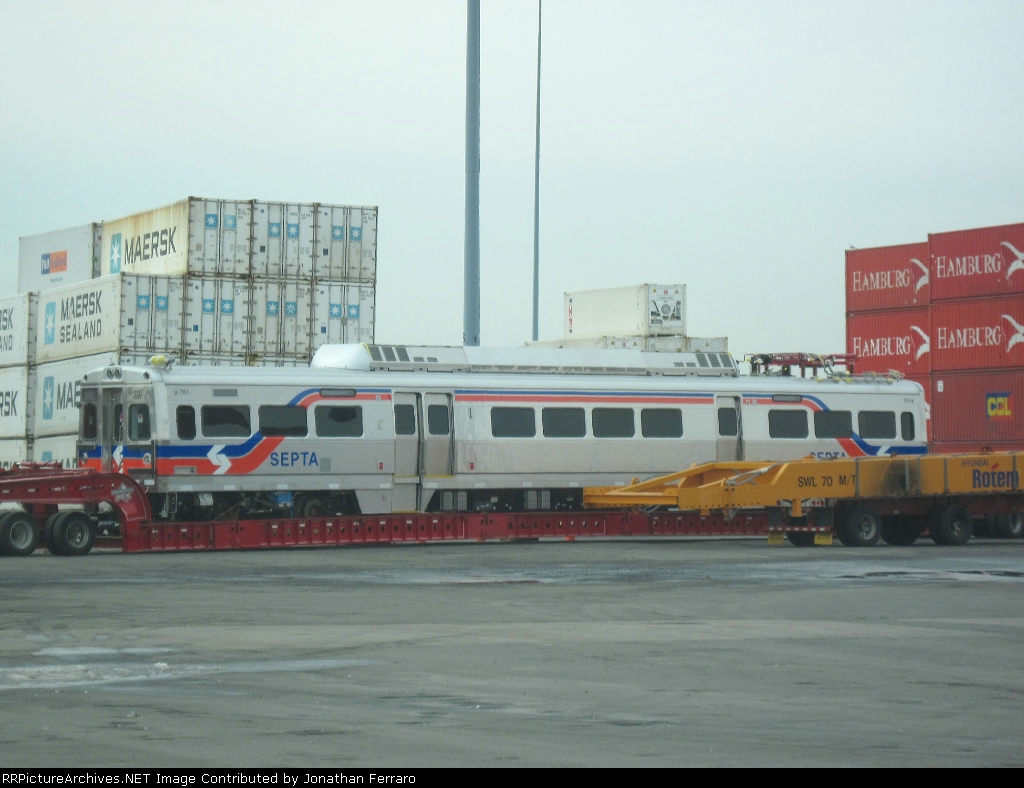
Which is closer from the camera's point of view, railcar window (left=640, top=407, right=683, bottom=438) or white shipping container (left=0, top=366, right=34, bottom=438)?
railcar window (left=640, top=407, right=683, bottom=438)

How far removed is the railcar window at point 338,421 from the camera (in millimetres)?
28484

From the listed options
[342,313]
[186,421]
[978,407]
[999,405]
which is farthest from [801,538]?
[342,313]

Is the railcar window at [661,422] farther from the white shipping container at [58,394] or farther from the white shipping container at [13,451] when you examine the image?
the white shipping container at [13,451]

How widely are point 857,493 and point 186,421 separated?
11.9 metres

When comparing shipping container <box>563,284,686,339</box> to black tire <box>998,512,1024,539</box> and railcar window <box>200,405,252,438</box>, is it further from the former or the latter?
railcar window <box>200,405,252,438</box>

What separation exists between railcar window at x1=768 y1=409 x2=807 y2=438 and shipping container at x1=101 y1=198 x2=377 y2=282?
11.3 meters

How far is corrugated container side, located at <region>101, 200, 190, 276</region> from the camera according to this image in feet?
123

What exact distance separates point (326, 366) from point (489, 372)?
3.16 meters

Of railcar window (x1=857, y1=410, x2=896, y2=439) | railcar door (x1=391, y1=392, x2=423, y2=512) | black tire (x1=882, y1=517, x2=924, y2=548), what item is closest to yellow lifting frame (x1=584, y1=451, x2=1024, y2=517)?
black tire (x1=882, y1=517, x2=924, y2=548)

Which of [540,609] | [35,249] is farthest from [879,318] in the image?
[540,609]

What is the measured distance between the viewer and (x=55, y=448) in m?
40.3

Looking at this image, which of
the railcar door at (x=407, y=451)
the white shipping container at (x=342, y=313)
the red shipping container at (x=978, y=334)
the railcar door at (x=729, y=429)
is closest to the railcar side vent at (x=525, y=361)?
the railcar door at (x=729, y=429)

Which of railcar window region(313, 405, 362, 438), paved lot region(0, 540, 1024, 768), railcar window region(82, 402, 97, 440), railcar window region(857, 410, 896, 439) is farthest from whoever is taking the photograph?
railcar window region(857, 410, 896, 439)
